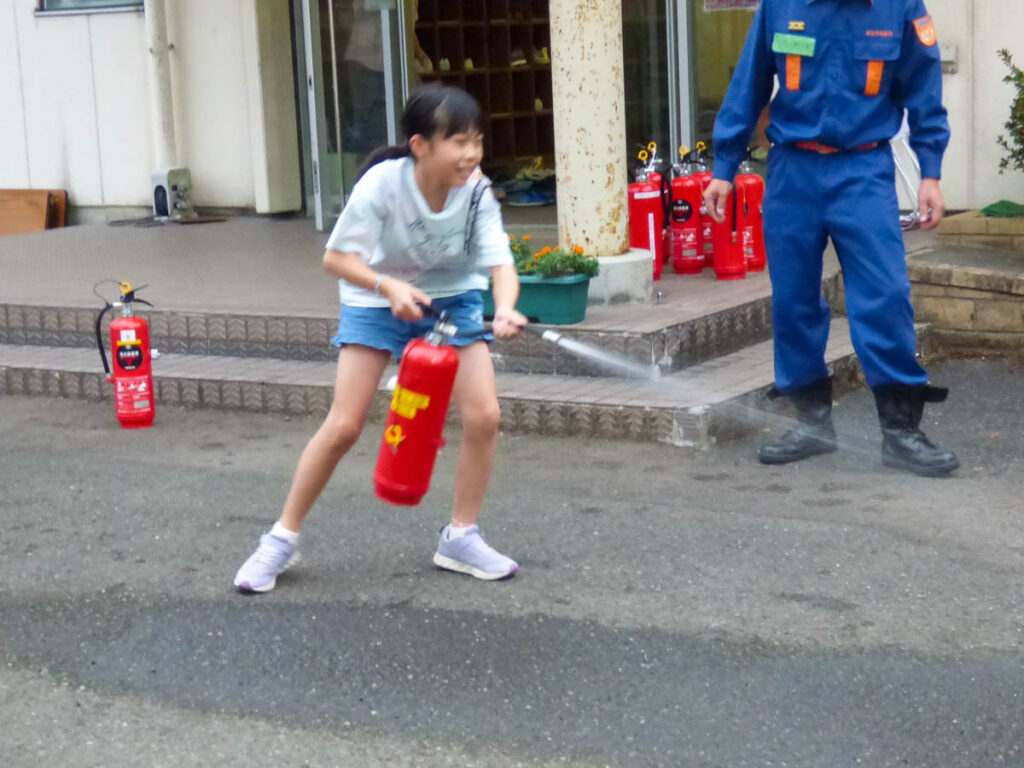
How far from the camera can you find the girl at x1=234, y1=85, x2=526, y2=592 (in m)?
4.39

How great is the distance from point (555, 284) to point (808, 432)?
164 centimetres

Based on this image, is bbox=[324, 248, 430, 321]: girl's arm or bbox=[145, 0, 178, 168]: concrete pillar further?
bbox=[145, 0, 178, 168]: concrete pillar

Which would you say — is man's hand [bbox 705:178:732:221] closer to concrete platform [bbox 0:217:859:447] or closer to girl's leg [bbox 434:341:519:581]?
concrete platform [bbox 0:217:859:447]

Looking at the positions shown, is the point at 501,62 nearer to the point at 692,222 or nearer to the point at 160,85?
the point at 160,85

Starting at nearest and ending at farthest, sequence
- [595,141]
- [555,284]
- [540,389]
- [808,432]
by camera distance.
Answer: [808,432] → [540,389] → [555,284] → [595,141]

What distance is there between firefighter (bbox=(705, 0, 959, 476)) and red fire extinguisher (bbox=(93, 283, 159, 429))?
9.49 ft

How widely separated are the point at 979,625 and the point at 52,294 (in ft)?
21.6

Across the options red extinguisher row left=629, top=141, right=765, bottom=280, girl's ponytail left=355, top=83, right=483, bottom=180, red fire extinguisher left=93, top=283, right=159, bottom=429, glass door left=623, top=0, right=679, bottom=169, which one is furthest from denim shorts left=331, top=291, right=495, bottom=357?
glass door left=623, top=0, right=679, bottom=169

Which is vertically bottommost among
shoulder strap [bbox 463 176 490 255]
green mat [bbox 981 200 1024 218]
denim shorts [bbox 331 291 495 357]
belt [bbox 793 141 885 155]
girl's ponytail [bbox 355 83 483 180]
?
green mat [bbox 981 200 1024 218]

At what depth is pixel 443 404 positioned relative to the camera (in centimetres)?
445

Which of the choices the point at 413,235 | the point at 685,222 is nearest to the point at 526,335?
the point at 685,222

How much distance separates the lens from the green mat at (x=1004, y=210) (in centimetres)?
900

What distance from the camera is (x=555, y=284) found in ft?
24.2

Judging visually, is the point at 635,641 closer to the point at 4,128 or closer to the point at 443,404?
the point at 443,404
